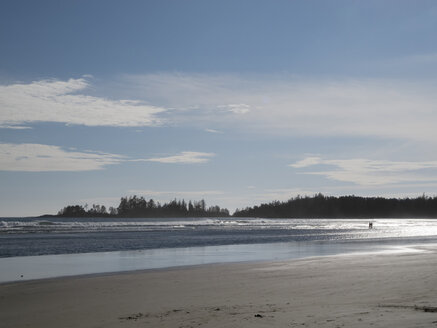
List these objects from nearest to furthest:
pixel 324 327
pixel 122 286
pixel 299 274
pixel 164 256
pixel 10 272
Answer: pixel 324 327, pixel 122 286, pixel 299 274, pixel 10 272, pixel 164 256

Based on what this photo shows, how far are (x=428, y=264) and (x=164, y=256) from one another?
13.5m

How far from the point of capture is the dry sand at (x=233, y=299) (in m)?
9.48

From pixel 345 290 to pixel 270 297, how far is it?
7.08 feet

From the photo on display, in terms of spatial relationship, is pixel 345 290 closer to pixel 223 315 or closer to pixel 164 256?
pixel 223 315

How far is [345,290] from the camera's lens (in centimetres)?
1310

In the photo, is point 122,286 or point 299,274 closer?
point 122,286

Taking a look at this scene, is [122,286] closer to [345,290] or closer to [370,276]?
[345,290]

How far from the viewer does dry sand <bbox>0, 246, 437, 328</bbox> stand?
31.1 feet

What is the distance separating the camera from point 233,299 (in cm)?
1235

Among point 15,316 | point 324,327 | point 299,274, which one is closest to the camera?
point 324,327

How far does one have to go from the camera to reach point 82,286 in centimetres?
1531

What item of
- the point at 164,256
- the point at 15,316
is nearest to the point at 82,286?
the point at 15,316

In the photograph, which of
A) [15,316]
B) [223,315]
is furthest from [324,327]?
[15,316]

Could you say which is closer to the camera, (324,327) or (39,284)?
(324,327)
